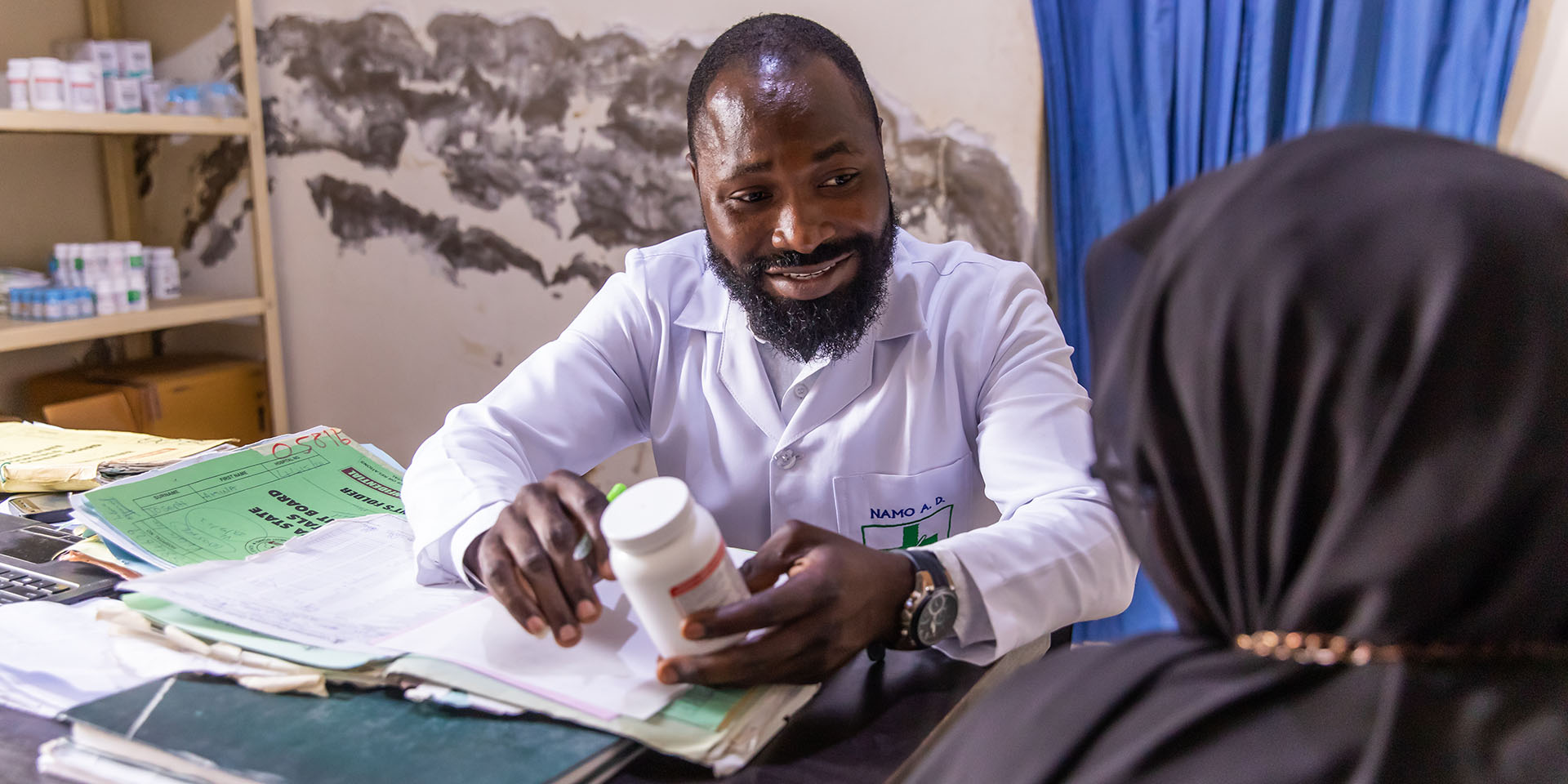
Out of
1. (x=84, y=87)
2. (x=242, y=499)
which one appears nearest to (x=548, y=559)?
(x=242, y=499)

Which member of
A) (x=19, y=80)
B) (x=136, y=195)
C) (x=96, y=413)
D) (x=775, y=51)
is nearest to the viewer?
(x=775, y=51)

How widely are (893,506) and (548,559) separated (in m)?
0.64

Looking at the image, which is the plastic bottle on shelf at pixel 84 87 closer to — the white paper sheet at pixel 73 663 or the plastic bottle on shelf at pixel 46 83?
the plastic bottle on shelf at pixel 46 83

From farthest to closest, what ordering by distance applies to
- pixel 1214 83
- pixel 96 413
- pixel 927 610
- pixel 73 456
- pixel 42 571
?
pixel 96 413, pixel 1214 83, pixel 73 456, pixel 42 571, pixel 927 610

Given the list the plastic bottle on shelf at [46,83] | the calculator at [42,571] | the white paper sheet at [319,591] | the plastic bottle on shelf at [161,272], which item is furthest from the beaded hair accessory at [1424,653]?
the plastic bottle on shelf at [161,272]

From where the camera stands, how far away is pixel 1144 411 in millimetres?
604

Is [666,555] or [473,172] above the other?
[473,172]

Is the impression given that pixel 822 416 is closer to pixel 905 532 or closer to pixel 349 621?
pixel 905 532

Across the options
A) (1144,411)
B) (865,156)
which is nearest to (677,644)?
(1144,411)

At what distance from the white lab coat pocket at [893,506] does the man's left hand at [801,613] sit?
0.50 m

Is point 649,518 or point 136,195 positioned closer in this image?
point 649,518

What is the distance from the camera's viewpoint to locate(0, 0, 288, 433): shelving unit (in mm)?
2658

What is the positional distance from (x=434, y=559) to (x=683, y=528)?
50cm

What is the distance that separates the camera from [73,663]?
0.98m
